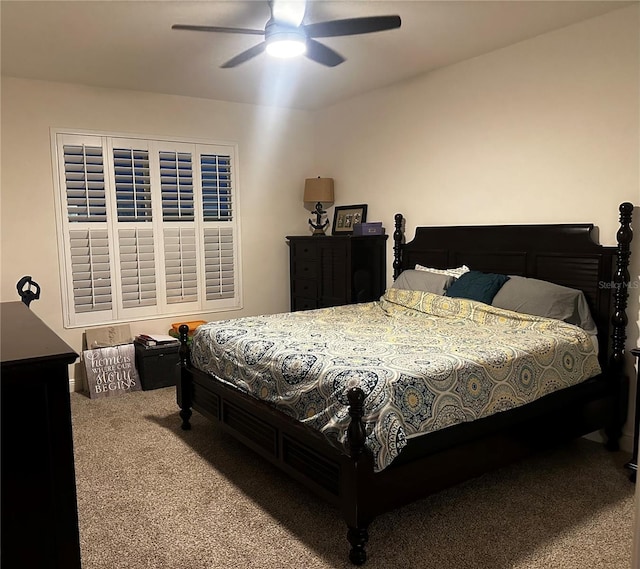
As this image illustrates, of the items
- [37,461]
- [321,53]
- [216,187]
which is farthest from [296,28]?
[216,187]

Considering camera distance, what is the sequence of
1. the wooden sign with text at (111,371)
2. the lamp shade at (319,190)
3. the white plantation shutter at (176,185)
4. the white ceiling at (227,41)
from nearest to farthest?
the white ceiling at (227,41) < the wooden sign with text at (111,371) < the white plantation shutter at (176,185) < the lamp shade at (319,190)

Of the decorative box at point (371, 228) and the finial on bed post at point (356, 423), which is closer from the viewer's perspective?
the finial on bed post at point (356, 423)

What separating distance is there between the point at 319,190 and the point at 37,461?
172 inches

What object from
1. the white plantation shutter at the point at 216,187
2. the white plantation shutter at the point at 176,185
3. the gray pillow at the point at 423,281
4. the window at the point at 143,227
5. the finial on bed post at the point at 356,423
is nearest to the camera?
the finial on bed post at the point at 356,423

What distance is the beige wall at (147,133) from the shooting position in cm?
421

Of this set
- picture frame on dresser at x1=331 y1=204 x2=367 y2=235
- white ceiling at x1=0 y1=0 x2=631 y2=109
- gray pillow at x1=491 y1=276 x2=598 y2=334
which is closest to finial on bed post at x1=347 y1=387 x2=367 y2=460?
gray pillow at x1=491 y1=276 x2=598 y2=334

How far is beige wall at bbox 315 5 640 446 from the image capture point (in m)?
3.12

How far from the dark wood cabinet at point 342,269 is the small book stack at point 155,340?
4.50 feet

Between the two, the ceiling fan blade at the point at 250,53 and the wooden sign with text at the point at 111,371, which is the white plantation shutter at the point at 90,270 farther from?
the ceiling fan blade at the point at 250,53

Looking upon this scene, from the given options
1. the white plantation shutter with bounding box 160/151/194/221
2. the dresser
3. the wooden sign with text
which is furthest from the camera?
the white plantation shutter with bounding box 160/151/194/221

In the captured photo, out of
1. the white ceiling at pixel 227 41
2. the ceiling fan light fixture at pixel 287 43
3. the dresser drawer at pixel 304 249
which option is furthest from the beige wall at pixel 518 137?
the ceiling fan light fixture at pixel 287 43

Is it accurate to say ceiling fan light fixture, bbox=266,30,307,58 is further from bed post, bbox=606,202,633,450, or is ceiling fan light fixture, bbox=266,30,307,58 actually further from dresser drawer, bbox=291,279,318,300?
dresser drawer, bbox=291,279,318,300

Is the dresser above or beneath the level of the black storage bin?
above

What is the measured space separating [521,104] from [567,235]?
1.01 metres
